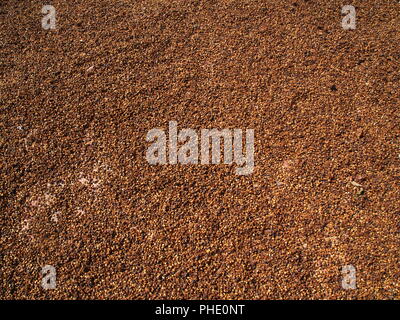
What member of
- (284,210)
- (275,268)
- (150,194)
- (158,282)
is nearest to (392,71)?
(284,210)

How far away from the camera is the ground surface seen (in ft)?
11.3

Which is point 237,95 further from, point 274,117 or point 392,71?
point 392,71

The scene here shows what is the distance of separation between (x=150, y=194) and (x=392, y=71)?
133 inches

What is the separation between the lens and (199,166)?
399 centimetres

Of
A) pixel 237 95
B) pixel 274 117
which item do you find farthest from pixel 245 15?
pixel 274 117

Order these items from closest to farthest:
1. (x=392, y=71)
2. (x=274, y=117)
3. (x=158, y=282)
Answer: (x=158, y=282)
(x=274, y=117)
(x=392, y=71)

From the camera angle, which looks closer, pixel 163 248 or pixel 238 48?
pixel 163 248

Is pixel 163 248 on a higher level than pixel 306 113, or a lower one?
lower

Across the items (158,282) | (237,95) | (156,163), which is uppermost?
(237,95)

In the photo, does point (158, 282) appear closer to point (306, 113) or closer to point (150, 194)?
point (150, 194)

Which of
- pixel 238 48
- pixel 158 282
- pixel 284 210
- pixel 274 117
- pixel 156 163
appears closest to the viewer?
pixel 158 282

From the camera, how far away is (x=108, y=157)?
13.5 ft

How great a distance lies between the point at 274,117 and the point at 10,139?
10.2 feet

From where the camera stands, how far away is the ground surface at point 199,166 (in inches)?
135
